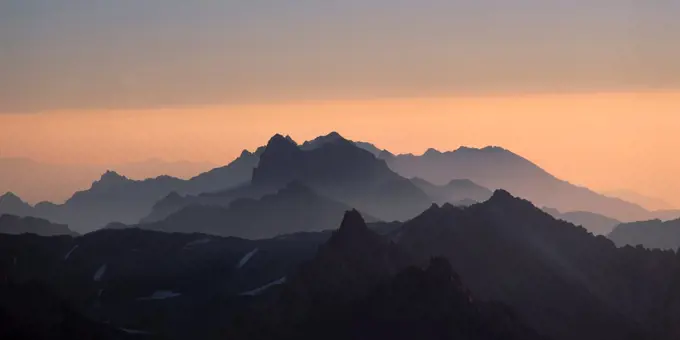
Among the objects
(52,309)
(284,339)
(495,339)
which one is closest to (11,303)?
(52,309)

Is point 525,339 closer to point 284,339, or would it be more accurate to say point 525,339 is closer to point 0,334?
point 284,339

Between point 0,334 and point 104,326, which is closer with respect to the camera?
point 0,334

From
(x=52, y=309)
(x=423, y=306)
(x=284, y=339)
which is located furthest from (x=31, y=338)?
(x=423, y=306)

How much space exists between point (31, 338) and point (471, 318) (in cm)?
8921

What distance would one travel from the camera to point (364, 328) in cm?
19575

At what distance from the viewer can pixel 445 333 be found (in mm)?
193875

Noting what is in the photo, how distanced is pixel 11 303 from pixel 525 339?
108470 mm

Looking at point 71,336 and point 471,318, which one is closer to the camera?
point 71,336

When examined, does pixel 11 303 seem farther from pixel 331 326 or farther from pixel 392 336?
pixel 392 336

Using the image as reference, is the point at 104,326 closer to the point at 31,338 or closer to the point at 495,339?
the point at 31,338

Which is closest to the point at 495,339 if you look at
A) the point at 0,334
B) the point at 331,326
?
the point at 331,326

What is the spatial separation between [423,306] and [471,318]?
1045 cm

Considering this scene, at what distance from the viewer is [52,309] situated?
648 feet

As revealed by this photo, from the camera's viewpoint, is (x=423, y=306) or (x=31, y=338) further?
(x=423, y=306)
